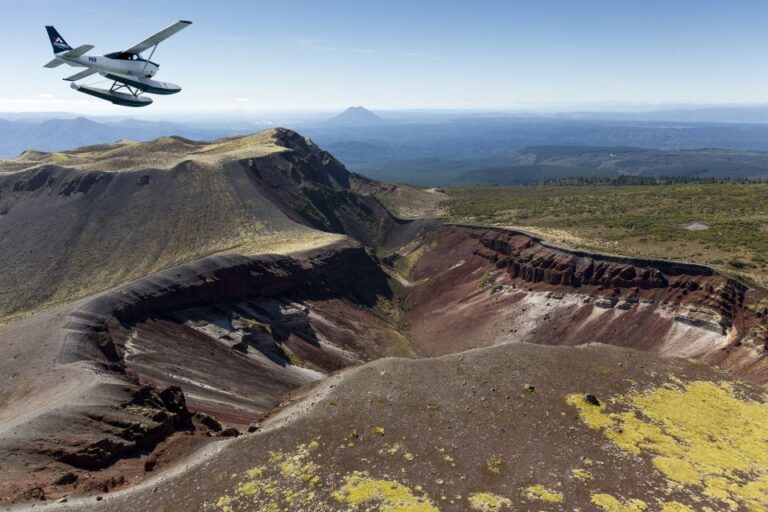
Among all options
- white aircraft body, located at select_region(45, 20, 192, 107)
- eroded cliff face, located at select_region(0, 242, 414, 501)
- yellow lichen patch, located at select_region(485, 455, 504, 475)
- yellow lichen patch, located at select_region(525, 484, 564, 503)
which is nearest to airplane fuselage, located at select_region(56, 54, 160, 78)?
white aircraft body, located at select_region(45, 20, 192, 107)

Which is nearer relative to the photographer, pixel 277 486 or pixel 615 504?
pixel 615 504

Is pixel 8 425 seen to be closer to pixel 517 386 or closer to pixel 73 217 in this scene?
pixel 517 386

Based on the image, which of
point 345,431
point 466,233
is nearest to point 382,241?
point 466,233

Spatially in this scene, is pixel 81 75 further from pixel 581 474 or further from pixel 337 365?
pixel 581 474

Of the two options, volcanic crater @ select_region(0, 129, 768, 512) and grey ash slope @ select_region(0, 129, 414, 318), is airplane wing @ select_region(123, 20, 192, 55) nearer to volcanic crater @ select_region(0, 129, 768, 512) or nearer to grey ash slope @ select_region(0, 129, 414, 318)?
volcanic crater @ select_region(0, 129, 768, 512)

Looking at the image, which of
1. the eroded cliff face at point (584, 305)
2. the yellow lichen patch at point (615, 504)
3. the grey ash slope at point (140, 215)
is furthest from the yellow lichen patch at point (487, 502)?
the grey ash slope at point (140, 215)

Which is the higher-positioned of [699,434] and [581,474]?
[581,474]

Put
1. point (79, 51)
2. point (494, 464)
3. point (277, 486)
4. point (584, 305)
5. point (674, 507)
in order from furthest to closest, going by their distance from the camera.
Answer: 1. point (584, 305)
2. point (79, 51)
3. point (494, 464)
4. point (277, 486)
5. point (674, 507)

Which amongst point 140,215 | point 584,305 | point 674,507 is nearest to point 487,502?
point 674,507
